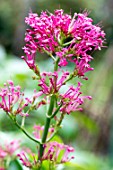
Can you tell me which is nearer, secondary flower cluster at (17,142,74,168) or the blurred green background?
secondary flower cluster at (17,142,74,168)

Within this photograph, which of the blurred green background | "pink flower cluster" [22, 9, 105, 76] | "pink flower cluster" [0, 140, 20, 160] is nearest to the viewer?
"pink flower cluster" [22, 9, 105, 76]

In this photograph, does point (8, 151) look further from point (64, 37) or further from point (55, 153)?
point (64, 37)

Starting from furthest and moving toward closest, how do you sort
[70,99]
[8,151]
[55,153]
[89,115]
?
[89,115] < [8,151] < [55,153] < [70,99]

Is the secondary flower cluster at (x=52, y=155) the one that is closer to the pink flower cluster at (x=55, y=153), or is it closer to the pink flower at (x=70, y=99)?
the pink flower cluster at (x=55, y=153)

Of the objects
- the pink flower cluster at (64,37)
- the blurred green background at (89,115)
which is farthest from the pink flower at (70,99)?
the blurred green background at (89,115)

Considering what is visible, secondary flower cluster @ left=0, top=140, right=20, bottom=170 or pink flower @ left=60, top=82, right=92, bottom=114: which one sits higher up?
pink flower @ left=60, top=82, right=92, bottom=114

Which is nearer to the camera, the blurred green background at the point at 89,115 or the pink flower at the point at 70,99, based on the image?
the pink flower at the point at 70,99

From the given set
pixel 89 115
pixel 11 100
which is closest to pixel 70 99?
pixel 11 100

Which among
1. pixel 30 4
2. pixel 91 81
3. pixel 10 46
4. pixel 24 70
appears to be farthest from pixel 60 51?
pixel 10 46

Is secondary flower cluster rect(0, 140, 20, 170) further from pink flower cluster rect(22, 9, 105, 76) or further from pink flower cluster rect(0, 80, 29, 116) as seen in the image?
pink flower cluster rect(22, 9, 105, 76)

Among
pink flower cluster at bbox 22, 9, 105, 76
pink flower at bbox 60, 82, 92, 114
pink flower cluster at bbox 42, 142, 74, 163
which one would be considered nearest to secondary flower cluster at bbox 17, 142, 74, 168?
pink flower cluster at bbox 42, 142, 74, 163

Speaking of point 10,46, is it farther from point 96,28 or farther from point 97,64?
point 96,28
